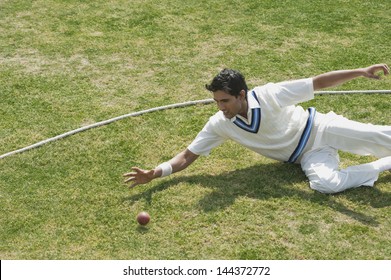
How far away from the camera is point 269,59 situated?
28.2 ft

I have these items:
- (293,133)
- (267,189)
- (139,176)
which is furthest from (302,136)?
(139,176)

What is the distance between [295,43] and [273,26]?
0.70m

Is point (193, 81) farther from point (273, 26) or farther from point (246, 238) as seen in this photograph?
point (246, 238)

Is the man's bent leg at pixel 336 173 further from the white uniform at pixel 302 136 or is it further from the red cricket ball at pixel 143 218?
the red cricket ball at pixel 143 218

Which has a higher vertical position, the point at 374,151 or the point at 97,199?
the point at 374,151

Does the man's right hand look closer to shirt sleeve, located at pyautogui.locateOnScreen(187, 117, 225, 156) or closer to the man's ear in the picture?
shirt sleeve, located at pyautogui.locateOnScreen(187, 117, 225, 156)

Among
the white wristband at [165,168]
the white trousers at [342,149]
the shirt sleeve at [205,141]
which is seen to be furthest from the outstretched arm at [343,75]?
the white wristband at [165,168]

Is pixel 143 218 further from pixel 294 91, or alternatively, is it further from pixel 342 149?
pixel 342 149

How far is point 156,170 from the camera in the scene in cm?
596

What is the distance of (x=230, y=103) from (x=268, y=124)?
41cm

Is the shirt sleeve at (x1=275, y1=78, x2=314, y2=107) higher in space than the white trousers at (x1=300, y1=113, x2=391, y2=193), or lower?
higher

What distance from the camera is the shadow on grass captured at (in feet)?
18.8

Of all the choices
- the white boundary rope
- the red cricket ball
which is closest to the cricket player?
the red cricket ball

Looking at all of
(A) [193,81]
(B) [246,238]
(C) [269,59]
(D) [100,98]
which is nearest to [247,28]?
(C) [269,59]
